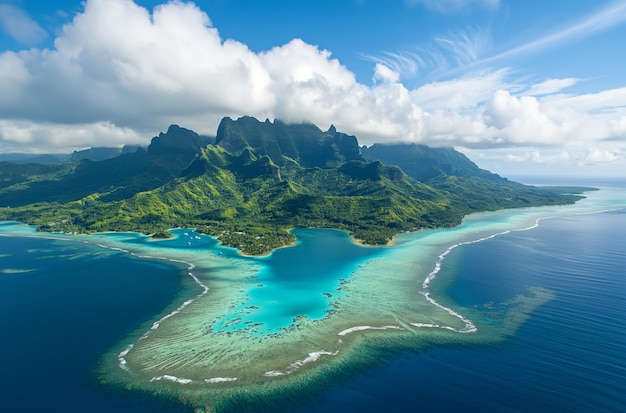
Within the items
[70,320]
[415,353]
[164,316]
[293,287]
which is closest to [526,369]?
[415,353]

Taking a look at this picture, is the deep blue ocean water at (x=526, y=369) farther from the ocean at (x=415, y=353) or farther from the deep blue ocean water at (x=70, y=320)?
the deep blue ocean water at (x=70, y=320)

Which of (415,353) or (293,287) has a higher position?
(415,353)

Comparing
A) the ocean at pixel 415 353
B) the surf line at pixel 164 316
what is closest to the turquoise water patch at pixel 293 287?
the ocean at pixel 415 353

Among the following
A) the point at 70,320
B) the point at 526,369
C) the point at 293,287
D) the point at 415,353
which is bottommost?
the point at 70,320

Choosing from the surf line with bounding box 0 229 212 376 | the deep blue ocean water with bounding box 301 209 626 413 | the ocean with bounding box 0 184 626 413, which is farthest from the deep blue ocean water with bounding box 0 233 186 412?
the deep blue ocean water with bounding box 301 209 626 413

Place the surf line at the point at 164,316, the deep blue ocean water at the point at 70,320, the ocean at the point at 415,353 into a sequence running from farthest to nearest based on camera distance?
1. the surf line at the point at 164,316
2. the deep blue ocean water at the point at 70,320
3. the ocean at the point at 415,353

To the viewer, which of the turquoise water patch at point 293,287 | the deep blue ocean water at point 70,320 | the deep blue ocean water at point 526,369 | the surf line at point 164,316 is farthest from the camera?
the turquoise water patch at point 293,287

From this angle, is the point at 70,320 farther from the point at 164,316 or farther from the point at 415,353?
the point at 415,353

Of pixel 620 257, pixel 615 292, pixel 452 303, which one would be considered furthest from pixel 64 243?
pixel 620 257

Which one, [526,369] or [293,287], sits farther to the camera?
[293,287]

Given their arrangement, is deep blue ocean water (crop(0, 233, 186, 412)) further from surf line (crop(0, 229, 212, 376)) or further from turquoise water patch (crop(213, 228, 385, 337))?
turquoise water patch (crop(213, 228, 385, 337))
